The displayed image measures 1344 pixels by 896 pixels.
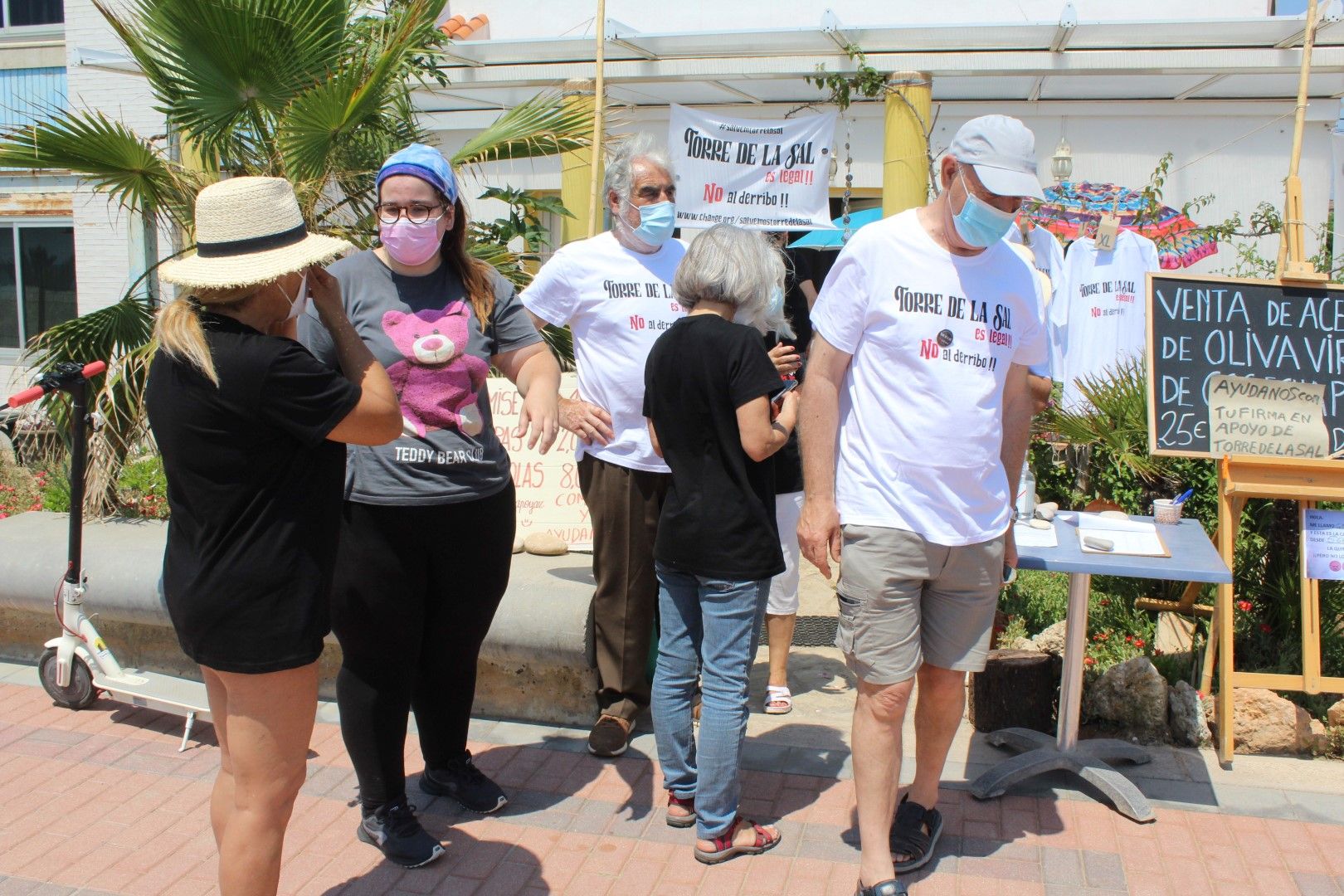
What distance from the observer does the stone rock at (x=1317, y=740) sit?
13.3ft

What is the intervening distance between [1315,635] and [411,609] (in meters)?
3.17

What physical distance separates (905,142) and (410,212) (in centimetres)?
822

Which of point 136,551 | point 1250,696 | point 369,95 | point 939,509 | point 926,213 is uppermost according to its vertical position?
point 369,95

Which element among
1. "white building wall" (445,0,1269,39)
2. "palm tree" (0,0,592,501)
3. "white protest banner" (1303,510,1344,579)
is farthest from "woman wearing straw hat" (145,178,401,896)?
"white building wall" (445,0,1269,39)

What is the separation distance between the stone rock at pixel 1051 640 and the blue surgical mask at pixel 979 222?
221 cm

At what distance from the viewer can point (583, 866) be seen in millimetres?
3316

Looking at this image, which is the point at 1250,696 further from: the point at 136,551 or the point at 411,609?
the point at 136,551

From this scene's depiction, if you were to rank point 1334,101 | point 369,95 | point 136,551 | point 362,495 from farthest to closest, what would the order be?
point 1334,101, point 369,95, point 136,551, point 362,495

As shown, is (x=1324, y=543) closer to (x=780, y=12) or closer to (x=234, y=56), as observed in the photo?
(x=234, y=56)

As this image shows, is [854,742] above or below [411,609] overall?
below

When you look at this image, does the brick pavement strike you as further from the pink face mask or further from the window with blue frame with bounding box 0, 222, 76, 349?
the window with blue frame with bounding box 0, 222, 76, 349

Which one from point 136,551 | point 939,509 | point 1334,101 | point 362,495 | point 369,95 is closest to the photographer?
point 939,509

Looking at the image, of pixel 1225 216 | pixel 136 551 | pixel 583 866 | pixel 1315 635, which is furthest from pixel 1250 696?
pixel 1225 216

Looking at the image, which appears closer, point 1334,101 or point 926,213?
point 926,213
